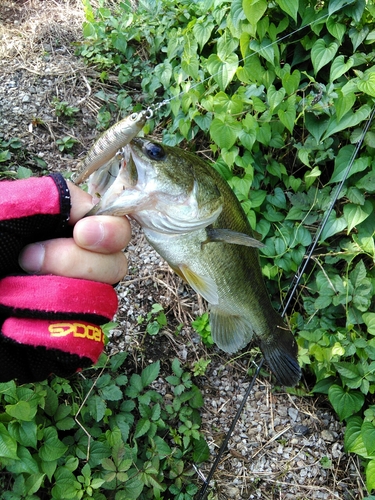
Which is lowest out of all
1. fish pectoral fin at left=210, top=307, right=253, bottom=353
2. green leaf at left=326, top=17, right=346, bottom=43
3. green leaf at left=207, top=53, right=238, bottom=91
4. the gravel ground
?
the gravel ground

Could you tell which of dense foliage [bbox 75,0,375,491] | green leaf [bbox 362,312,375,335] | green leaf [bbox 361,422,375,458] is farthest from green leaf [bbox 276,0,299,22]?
green leaf [bbox 361,422,375,458]

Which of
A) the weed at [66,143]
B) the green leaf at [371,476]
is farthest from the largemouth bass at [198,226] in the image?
the weed at [66,143]

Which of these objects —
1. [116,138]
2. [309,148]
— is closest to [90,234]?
[116,138]

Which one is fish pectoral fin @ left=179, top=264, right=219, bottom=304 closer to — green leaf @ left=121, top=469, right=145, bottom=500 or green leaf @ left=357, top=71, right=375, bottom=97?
green leaf @ left=121, top=469, right=145, bottom=500

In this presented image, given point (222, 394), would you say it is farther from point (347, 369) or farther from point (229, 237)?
point (229, 237)

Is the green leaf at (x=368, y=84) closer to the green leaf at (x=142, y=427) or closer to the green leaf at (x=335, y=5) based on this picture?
the green leaf at (x=335, y=5)
